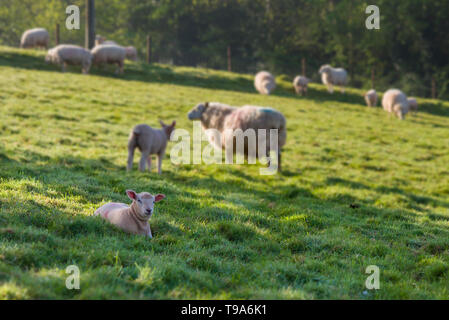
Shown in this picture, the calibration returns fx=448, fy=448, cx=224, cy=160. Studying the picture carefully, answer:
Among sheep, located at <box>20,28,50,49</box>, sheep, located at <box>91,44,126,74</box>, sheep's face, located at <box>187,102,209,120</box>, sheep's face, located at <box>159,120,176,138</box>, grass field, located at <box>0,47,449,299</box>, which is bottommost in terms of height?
grass field, located at <box>0,47,449,299</box>

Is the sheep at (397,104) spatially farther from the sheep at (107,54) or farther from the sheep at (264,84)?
the sheep at (107,54)

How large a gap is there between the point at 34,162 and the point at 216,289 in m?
6.51

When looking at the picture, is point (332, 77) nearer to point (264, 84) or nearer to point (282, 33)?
point (264, 84)

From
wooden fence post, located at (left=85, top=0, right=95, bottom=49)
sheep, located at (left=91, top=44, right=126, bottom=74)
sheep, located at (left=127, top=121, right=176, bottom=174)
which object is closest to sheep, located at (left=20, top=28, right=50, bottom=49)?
wooden fence post, located at (left=85, top=0, right=95, bottom=49)

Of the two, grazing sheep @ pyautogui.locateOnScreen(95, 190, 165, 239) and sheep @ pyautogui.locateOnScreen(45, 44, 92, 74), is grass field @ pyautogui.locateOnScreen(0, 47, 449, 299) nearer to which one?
grazing sheep @ pyautogui.locateOnScreen(95, 190, 165, 239)

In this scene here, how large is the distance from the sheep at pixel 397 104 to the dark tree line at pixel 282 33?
1996 cm

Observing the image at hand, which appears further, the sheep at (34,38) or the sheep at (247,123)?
the sheep at (34,38)

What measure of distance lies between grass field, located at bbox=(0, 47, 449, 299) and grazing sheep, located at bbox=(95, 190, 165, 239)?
7.3 inches

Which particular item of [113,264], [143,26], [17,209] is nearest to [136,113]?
[17,209]

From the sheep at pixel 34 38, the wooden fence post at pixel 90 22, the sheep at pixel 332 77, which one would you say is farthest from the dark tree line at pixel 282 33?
the wooden fence post at pixel 90 22

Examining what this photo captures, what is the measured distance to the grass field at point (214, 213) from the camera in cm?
434

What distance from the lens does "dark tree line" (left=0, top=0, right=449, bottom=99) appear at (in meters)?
43.5

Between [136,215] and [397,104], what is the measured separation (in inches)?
836
